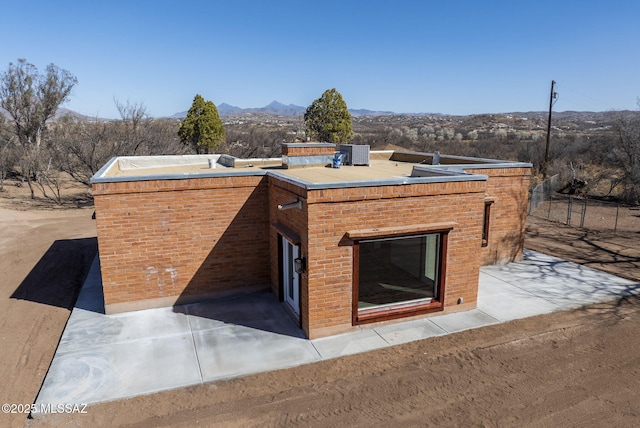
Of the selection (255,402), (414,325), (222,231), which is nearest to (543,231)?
(414,325)

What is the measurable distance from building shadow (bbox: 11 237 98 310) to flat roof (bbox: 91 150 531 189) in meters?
3.41

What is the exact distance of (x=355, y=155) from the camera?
50.3 feet

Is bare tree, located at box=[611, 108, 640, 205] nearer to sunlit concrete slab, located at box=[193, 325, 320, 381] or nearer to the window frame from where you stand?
the window frame

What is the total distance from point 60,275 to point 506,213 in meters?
14.5

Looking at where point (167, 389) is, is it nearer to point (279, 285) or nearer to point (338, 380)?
point (338, 380)

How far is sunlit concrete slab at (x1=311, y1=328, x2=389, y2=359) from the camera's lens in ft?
28.7

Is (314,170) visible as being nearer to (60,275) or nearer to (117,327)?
(117,327)

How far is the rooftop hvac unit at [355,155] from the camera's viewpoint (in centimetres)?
1531

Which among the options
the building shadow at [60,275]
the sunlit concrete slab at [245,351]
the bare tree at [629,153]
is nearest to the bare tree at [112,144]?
the building shadow at [60,275]

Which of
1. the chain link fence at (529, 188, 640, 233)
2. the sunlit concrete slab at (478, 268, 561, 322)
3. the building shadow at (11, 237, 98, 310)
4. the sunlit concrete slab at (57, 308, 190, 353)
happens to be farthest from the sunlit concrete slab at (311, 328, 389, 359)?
the chain link fence at (529, 188, 640, 233)

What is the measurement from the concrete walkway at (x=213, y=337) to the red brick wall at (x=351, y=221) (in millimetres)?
641

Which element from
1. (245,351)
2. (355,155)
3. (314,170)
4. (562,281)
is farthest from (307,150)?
(562,281)

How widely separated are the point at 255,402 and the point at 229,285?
4719 mm

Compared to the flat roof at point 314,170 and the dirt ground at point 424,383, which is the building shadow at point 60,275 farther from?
the flat roof at point 314,170
